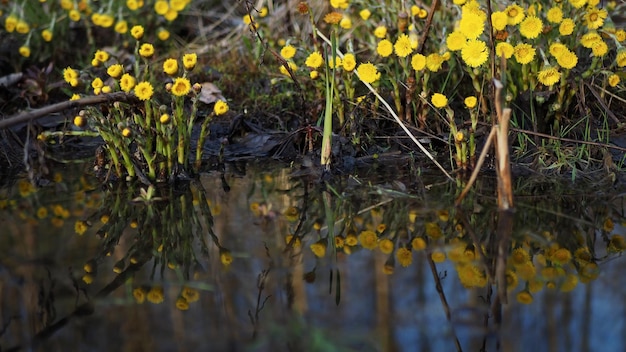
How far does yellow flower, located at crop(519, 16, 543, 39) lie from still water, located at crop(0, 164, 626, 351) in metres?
0.55

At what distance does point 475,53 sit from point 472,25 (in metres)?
0.10

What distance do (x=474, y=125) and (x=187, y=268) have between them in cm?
121

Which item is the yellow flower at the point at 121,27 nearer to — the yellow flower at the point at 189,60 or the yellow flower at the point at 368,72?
the yellow flower at the point at 189,60

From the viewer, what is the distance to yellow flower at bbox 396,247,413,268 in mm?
1808

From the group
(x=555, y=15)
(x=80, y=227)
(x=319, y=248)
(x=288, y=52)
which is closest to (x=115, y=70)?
(x=80, y=227)

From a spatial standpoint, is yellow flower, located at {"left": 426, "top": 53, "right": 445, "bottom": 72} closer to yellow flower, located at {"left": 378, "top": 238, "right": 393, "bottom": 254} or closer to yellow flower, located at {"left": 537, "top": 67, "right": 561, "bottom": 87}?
yellow flower, located at {"left": 537, "top": 67, "right": 561, "bottom": 87}

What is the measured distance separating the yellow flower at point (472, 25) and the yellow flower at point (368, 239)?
2.94ft

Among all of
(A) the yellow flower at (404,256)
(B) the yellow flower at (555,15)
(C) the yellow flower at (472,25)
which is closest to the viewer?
(A) the yellow flower at (404,256)

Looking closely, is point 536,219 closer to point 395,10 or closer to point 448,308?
point 448,308

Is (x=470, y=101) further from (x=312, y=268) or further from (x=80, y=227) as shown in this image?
(x=80, y=227)

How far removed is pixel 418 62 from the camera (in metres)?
2.62

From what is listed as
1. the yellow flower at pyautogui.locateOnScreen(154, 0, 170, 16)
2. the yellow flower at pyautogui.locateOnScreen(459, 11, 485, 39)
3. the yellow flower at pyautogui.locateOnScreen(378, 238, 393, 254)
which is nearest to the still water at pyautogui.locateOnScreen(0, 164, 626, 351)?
the yellow flower at pyautogui.locateOnScreen(378, 238, 393, 254)

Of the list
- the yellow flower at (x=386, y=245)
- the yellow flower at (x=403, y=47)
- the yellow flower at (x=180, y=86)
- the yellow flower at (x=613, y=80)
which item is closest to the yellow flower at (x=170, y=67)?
the yellow flower at (x=180, y=86)

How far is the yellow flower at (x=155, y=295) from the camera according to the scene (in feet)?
5.31
